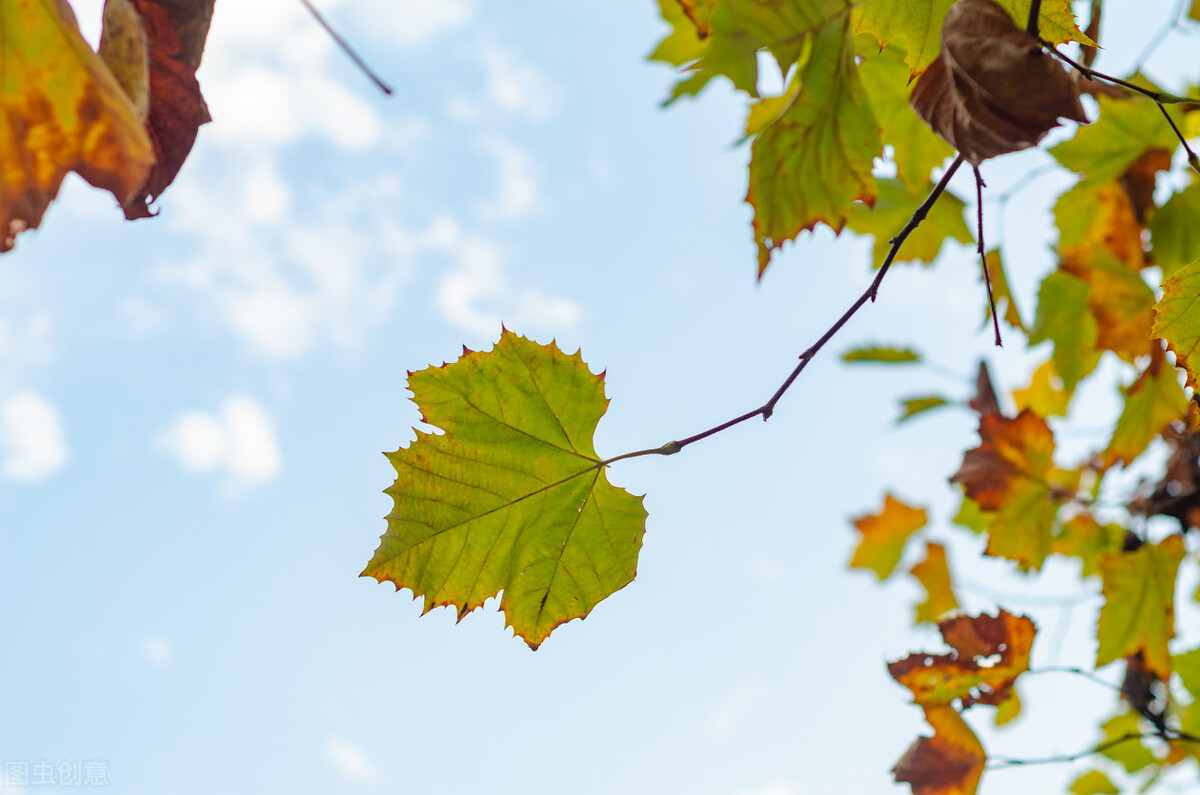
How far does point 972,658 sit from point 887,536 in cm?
119

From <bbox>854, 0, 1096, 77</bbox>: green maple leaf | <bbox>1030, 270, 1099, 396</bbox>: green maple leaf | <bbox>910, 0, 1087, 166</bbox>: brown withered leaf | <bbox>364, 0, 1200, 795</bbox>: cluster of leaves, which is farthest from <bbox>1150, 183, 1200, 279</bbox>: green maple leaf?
<bbox>910, 0, 1087, 166</bbox>: brown withered leaf

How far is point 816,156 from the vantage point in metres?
0.78

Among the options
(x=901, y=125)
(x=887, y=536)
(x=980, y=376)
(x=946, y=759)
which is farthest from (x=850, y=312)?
(x=887, y=536)

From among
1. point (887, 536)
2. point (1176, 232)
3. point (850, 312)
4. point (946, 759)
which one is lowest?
point (887, 536)

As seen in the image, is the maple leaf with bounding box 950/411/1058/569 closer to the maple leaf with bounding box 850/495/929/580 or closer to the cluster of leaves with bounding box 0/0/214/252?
the maple leaf with bounding box 850/495/929/580

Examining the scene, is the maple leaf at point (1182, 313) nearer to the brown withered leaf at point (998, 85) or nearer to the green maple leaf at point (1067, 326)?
the brown withered leaf at point (998, 85)

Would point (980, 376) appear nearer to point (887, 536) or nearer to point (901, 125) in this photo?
point (901, 125)

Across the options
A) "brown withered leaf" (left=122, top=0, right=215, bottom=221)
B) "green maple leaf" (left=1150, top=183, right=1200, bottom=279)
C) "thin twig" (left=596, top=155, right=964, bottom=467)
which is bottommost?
"brown withered leaf" (left=122, top=0, right=215, bottom=221)

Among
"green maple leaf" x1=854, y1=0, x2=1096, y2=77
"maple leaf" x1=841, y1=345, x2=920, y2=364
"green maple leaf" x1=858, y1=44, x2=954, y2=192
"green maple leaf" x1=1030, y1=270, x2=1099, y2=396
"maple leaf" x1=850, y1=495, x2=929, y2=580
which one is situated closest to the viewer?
"green maple leaf" x1=854, y1=0, x2=1096, y2=77

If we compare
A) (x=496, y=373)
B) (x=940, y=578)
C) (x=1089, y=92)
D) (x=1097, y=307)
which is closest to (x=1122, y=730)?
(x=940, y=578)

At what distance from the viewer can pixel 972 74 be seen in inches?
17.1

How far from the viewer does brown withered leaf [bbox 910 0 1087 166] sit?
419mm

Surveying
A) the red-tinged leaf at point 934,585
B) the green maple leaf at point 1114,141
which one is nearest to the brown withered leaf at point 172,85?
the green maple leaf at point 1114,141

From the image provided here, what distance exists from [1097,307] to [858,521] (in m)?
1.18
